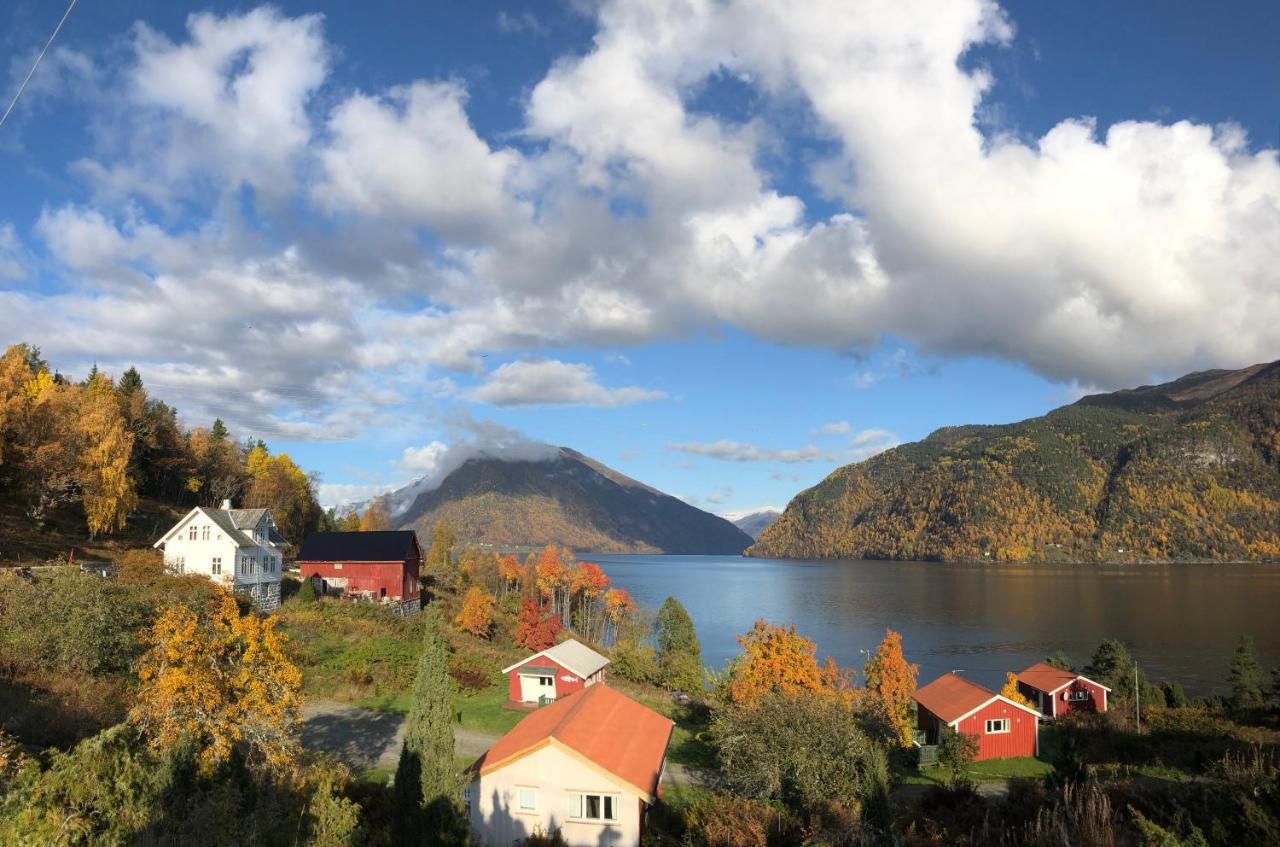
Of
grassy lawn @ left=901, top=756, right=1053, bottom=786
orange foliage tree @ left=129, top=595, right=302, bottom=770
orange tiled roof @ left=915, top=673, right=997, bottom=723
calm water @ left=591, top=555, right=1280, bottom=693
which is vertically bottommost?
calm water @ left=591, top=555, right=1280, bottom=693

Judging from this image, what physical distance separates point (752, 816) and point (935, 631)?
81044 millimetres

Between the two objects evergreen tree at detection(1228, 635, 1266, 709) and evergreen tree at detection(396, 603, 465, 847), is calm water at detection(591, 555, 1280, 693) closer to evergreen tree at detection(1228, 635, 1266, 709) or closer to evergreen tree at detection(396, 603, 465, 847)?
evergreen tree at detection(1228, 635, 1266, 709)

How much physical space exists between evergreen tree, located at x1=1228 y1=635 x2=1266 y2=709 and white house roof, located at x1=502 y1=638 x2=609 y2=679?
40856mm

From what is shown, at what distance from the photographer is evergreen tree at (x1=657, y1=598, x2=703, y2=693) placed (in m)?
53.8

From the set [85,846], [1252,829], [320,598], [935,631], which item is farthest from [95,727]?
[935,631]

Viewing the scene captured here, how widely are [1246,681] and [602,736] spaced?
156ft

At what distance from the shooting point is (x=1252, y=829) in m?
11.5

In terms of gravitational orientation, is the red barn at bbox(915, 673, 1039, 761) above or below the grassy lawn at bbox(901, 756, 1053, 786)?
above

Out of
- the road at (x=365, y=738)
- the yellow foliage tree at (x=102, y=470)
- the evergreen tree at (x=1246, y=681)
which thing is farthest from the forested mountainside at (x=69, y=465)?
the evergreen tree at (x=1246, y=681)

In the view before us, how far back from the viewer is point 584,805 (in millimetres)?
20922

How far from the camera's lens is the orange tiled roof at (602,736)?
21219 mm

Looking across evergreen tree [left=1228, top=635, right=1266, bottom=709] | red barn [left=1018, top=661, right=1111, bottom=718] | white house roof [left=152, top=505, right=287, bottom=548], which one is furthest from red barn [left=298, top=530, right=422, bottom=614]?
evergreen tree [left=1228, top=635, right=1266, bottom=709]

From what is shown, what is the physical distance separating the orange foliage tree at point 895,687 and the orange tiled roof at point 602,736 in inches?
728

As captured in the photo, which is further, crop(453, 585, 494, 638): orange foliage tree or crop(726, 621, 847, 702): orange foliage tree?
crop(453, 585, 494, 638): orange foliage tree
